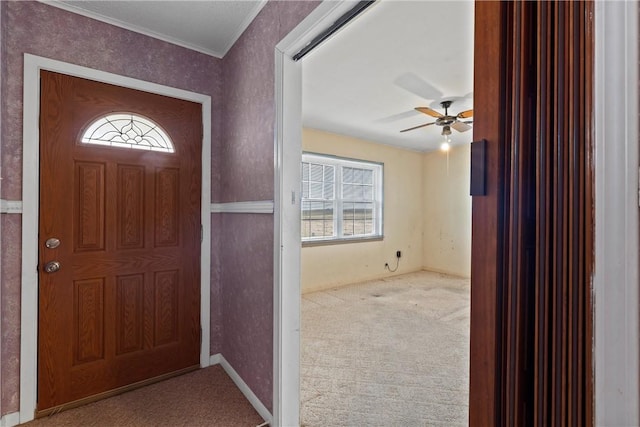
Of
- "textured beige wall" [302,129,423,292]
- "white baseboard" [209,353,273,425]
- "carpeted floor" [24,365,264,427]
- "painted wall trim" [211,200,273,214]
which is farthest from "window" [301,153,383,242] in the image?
"carpeted floor" [24,365,264,427]

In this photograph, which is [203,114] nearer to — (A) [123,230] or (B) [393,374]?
(A) [123,230]

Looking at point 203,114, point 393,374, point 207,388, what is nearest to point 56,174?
point 203,114

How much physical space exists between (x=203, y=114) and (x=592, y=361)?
2.50 meters

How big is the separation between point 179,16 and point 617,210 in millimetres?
2385

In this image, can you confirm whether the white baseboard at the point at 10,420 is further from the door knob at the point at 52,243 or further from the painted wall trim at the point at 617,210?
the painted wall trim at the point at 617,210

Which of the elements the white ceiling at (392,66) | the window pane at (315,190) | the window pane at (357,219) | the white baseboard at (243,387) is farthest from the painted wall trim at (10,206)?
the window pane at (357,219)

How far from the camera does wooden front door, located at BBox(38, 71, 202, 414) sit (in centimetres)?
184

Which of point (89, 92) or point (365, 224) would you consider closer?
point (89, 92)

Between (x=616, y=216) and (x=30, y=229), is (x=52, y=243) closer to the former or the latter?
(x=30, y=229)

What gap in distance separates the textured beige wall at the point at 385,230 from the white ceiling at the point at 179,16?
2.38 m

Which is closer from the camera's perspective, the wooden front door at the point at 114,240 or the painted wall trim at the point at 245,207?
the painted wall trim at the point at 245,207

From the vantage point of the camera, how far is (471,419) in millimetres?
581

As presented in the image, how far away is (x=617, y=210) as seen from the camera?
0.42m

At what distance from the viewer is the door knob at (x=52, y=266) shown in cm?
182
